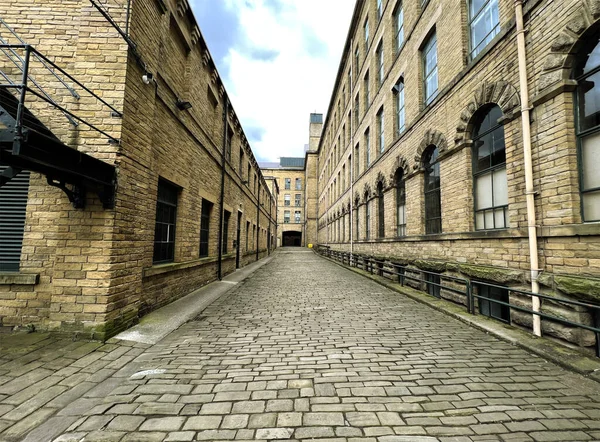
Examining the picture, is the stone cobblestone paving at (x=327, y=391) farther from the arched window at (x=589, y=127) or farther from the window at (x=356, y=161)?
the window at (x=356, y=161)

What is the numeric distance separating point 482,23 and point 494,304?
6.71m

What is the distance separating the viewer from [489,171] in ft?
20.0

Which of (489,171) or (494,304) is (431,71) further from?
(494,304)

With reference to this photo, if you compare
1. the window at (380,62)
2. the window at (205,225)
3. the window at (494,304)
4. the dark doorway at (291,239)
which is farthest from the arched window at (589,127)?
the dark doorway at (291,239)

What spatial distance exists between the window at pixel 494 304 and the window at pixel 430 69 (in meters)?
6.22

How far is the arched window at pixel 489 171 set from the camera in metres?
5.74

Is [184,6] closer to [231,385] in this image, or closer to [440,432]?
[231,385]

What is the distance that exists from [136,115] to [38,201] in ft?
7.07

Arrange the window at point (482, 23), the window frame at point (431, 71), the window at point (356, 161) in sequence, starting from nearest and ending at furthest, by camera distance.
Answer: the window at point (482, 23) → the window frame at point (431, 71) → the window at point (356, 161)

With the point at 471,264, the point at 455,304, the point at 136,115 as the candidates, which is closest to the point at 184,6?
the point at 136,115

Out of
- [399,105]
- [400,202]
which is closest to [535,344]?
[400,202]

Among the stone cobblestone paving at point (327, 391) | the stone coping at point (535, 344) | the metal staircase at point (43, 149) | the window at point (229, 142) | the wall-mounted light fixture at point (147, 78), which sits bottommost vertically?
the stone cobblestone paving at point (327, 391)

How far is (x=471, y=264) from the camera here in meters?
6.21

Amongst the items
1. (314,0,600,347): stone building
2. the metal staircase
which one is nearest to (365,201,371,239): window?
(314,0,600,347): stone building
